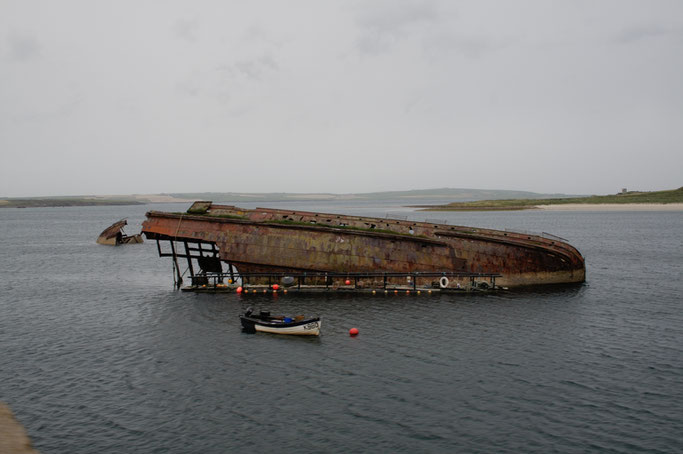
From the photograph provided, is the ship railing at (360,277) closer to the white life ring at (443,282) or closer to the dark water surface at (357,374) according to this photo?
the white life ring at (443,282)

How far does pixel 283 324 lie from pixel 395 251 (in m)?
17.8

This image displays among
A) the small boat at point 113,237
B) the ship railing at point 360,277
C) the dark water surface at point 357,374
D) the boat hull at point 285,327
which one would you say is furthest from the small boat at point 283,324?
the small boat at point 113,237

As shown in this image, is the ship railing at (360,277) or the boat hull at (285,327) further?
the ship railing at (360,277)

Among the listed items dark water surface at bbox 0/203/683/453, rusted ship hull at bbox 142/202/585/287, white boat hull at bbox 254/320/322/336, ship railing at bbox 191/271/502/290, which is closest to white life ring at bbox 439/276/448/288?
ship railing at bbox 191/271/502/290

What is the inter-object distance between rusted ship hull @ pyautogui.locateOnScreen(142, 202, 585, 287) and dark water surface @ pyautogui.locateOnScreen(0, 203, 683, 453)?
10.8ft

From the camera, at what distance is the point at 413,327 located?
36.6 meters

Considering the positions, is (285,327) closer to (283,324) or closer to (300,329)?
(283,324)

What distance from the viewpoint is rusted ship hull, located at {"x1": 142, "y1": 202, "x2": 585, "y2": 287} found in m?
49.2

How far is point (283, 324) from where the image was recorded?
3459cm

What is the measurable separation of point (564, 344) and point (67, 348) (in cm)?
3198

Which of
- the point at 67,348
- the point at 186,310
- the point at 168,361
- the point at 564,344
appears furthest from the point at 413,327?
the point at 67,348

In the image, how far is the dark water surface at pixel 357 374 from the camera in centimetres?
2142

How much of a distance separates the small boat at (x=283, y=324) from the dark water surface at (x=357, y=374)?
80 centimetres

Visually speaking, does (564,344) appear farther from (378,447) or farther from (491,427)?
(378,447)
